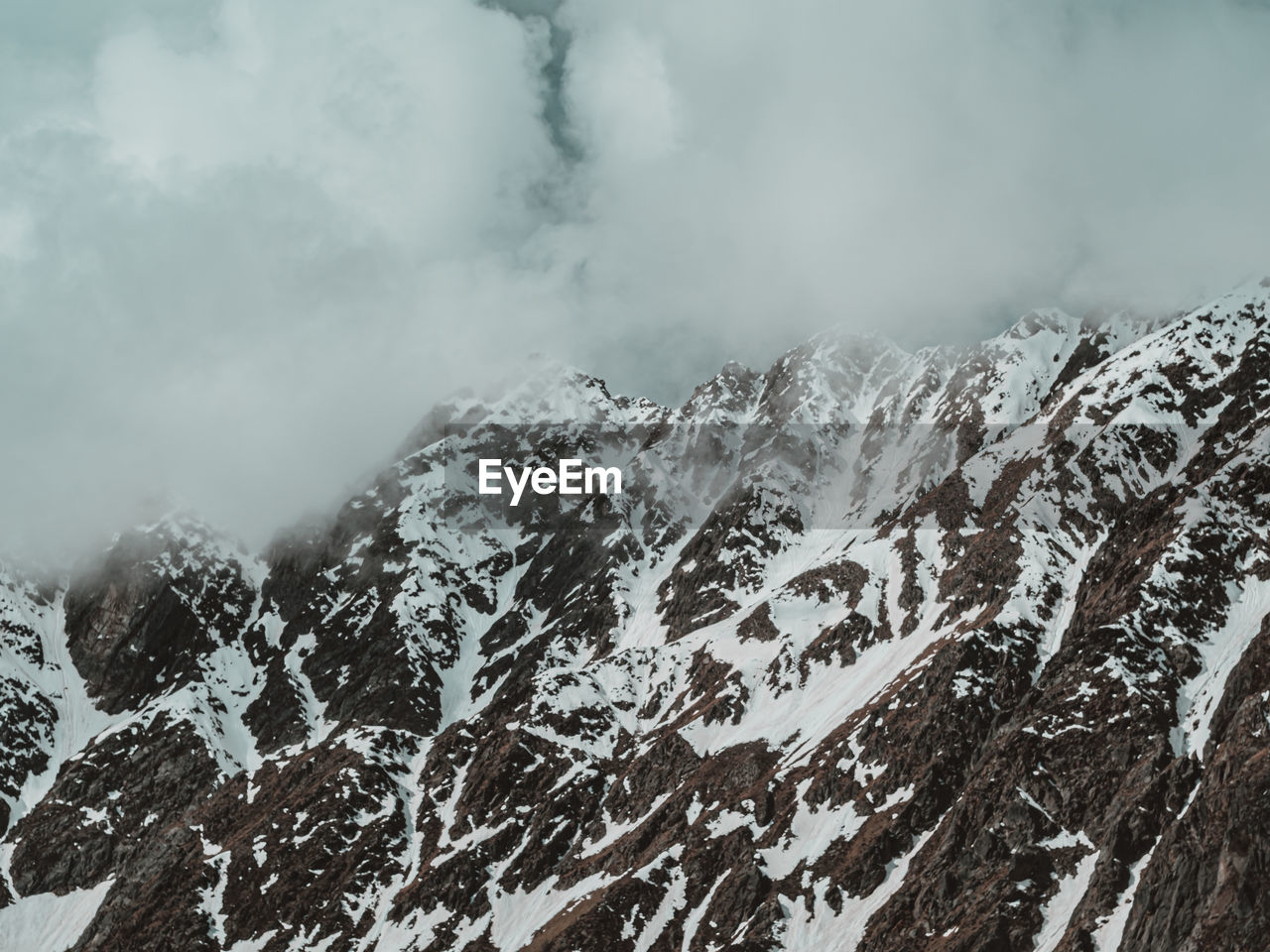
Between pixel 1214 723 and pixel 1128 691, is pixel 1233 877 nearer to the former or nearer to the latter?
pixel 1214 723

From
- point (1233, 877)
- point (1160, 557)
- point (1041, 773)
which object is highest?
point (1160, 557)

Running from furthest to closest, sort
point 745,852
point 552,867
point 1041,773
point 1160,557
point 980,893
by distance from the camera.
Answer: point 552,867 → point 1160,557 → point 745,852 → point 1041,773 → point 980,893

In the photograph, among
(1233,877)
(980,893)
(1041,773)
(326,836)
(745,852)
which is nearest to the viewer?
(1233,877)

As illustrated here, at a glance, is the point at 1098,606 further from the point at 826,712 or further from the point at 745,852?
the point at 745,852

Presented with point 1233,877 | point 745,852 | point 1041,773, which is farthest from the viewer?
point 745,852

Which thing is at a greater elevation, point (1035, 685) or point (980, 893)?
point (1035, 685)

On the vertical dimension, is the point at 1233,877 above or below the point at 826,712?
below

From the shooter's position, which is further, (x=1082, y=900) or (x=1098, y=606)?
(x=1098, y=606)

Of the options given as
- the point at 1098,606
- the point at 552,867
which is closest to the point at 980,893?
the point at 1098,606

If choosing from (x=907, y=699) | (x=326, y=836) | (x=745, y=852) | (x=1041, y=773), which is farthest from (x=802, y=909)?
(x=326, y=836)
